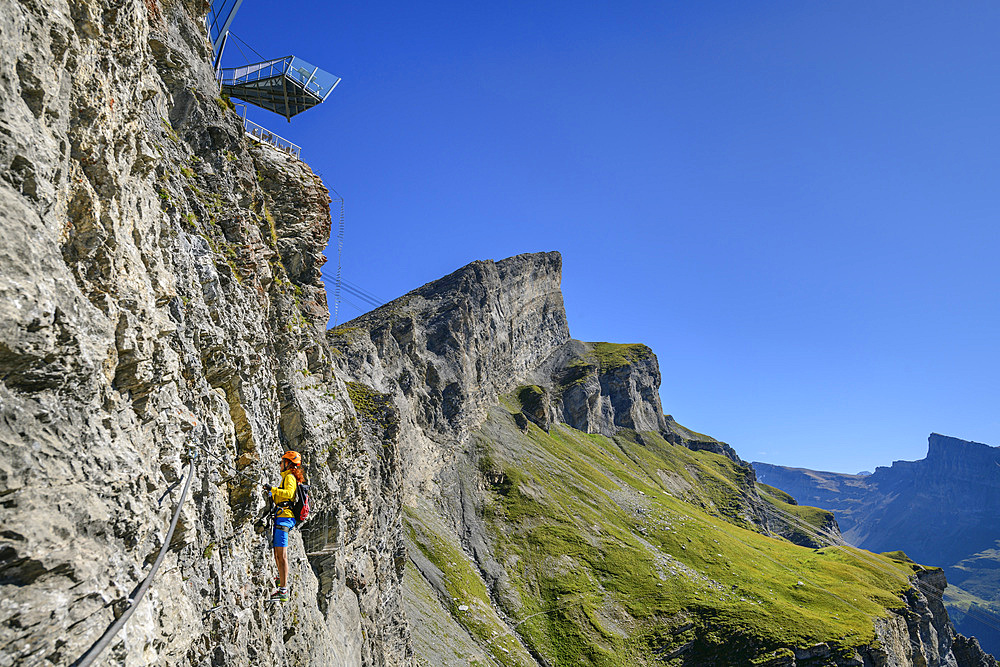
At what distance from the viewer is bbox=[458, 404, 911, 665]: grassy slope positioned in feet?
286

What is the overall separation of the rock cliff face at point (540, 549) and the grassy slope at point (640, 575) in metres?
0.36

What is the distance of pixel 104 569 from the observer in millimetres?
9086

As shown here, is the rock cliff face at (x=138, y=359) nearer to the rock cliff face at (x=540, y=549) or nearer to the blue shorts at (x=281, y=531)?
the blue shorts at (x=281, y=531)

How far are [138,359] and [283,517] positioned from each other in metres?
7.69

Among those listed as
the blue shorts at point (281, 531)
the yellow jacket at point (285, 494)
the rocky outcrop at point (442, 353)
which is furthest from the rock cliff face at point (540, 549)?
the blue shorts at point (281, 531)

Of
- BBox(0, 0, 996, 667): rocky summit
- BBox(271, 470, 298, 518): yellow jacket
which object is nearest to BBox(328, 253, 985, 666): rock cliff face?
BBox(0, 0, 996, 667): rocky summit

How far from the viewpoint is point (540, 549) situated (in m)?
104

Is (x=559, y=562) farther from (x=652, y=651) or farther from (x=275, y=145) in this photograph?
(x=275, y=145)

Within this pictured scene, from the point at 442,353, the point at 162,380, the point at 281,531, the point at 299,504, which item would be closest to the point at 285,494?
the point at 299,504

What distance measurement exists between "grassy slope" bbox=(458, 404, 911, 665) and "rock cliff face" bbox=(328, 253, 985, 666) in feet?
1.18

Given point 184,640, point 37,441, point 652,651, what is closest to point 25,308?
point 37,441

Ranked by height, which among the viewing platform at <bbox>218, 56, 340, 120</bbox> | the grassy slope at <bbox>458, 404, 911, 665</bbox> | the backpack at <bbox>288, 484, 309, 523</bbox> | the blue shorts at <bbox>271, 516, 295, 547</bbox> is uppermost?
the viewing platform at <bbox>218, 56, 340, 120</bbox>

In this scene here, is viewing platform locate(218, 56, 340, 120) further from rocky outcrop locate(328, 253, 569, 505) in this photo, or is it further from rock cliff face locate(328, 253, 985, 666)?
rocky outcrop locate(328, 253, 569, 505)

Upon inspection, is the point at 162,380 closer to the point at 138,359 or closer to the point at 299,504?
the point at 138,359
